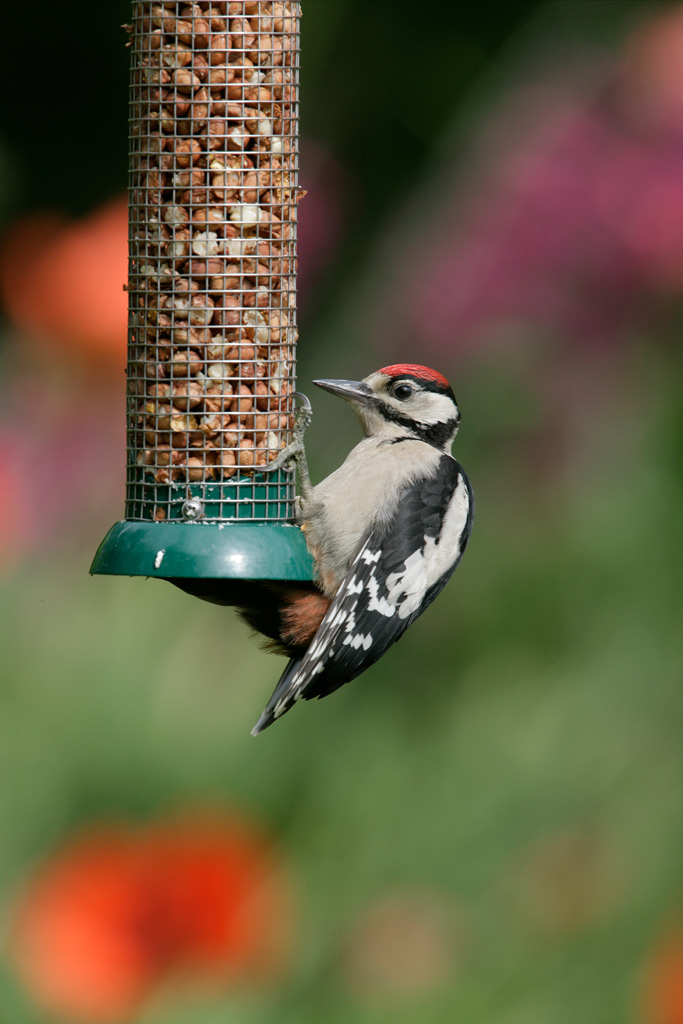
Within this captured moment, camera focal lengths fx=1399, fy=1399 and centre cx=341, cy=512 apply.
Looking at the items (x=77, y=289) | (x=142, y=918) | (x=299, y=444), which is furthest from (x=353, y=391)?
(x=142, y=918)

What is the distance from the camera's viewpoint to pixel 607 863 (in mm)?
4410

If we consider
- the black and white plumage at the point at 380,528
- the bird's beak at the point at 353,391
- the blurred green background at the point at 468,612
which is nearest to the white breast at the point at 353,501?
the black and white plumage at the point at 380,528

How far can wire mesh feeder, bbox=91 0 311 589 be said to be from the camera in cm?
271

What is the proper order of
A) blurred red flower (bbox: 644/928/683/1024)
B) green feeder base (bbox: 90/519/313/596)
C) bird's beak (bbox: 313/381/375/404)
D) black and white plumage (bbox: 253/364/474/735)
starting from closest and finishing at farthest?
1. green feeder base (bbox: 90/519/313/596)
2. black and white plumage (bbox: 253/364/474/735)
3. bird's beak (bbox: 313/381/375/404)
4. blurred red flower (bbox: 644/928/683/1024)

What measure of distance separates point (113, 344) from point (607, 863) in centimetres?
225

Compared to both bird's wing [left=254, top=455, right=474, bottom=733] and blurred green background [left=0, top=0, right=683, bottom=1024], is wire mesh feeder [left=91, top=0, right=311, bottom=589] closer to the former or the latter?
bird's wing [left=254, top=455, right=474, bottom=733]

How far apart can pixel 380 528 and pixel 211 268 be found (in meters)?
0.64

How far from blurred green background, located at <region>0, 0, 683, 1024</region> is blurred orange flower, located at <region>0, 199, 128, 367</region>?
3cm

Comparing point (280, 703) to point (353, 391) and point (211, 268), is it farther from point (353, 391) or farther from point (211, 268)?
point (211, 268)

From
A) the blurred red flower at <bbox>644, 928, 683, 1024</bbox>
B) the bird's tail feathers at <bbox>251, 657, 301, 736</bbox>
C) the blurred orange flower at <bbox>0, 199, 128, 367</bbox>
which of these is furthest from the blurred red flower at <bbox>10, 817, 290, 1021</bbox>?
the blurred orange flower at <bbox>0, 199, 128, 367</bbox>

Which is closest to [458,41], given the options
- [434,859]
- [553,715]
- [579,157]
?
[579,157]

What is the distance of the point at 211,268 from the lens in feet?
9.02

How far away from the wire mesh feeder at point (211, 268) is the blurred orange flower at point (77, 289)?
4.94 ft

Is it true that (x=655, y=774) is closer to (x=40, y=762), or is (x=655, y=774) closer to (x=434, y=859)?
(x=434, y=859)
